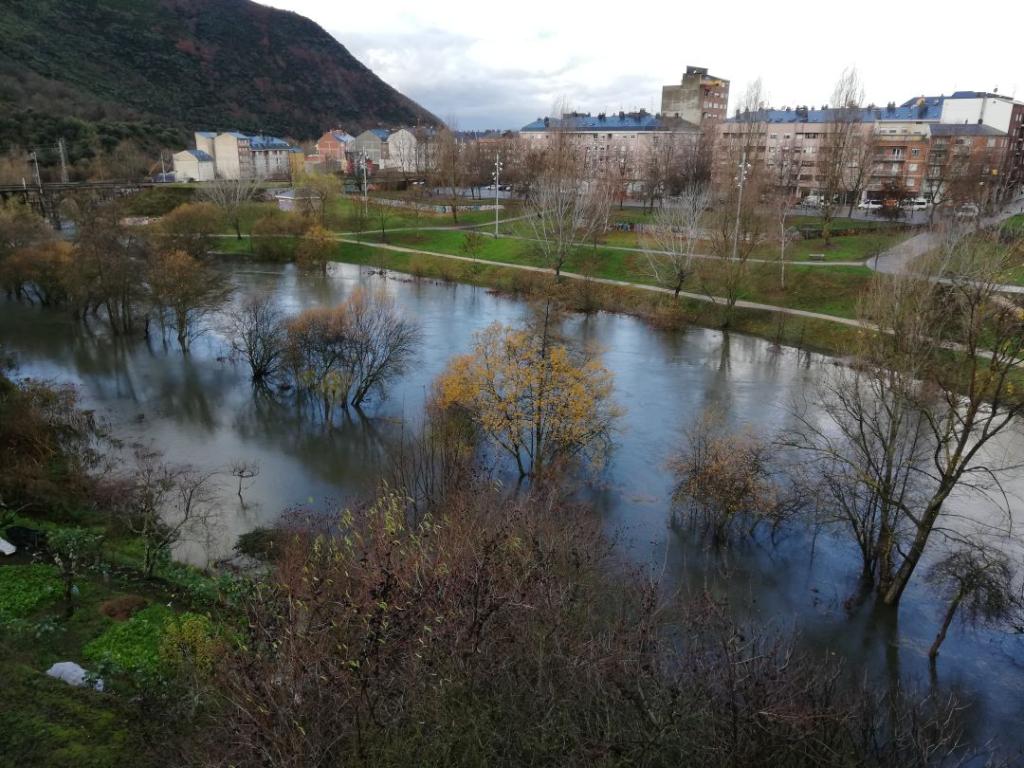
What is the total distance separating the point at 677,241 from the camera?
35.9m

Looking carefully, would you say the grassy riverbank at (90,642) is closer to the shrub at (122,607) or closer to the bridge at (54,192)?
the shrub at (122,607)

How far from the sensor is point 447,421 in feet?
56.2

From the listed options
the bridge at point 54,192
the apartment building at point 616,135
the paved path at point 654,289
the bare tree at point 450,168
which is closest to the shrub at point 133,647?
the paved path at point 654,289

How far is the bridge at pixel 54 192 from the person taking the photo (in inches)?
2110

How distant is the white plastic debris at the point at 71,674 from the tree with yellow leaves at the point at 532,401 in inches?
370

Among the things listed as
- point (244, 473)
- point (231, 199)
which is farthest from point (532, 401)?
point (231, 199)

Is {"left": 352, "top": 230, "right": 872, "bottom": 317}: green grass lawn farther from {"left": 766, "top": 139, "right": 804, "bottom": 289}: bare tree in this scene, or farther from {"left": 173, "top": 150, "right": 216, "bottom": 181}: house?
{"left": 173, "top": 150, "right": 216, "bottom": 181}: house

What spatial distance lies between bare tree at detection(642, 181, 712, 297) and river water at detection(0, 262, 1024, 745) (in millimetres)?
3465

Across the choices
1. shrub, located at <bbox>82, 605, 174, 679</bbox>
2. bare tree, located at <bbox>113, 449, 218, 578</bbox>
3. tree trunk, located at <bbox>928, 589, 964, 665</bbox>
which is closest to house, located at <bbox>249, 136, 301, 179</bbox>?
bare tree, located at <bbox>113, 449, 218, 578</bbox>

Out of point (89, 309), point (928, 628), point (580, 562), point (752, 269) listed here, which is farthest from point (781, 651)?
point (89, 309)

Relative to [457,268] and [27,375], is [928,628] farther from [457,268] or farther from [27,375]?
[457,268]

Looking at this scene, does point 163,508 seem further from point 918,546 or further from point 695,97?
point 695,97

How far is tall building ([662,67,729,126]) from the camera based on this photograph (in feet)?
262

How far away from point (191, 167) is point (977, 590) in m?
79.1
